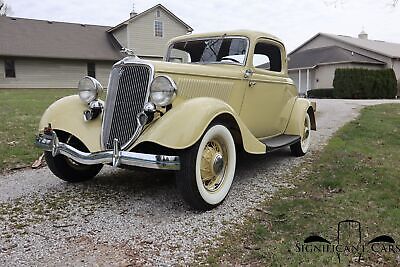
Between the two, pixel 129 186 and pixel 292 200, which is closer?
pixel 292 200

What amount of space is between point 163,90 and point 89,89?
1.12 m

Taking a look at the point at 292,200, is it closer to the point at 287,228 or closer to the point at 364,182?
the point at 287,228

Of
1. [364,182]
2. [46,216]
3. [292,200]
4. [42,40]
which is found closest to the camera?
[46,216]

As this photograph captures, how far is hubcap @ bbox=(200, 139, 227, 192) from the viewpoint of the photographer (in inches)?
151

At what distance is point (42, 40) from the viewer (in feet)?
79.9

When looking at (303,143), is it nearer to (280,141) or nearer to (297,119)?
(297,119)

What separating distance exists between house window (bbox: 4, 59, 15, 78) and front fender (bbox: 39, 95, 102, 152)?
2180 centimetres

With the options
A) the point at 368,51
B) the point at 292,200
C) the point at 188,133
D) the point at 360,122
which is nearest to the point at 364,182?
the point at 292,200

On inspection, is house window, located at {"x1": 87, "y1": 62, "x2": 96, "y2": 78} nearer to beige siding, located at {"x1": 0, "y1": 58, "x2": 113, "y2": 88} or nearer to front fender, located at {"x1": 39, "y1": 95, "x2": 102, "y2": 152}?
beige siding, located at {"x1": 0, "y1": 58, "x2": 113, "y2": 88}

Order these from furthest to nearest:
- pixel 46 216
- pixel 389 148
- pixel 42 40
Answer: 1. pixel 42 40
2. pixel 389 148
3. pixel 46 216

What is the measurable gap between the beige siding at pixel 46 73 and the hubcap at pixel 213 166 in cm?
2311

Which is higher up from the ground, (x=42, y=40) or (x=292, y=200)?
(x=42, y=40)

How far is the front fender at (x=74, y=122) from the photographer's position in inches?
157

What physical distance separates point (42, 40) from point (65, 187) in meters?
22.4
